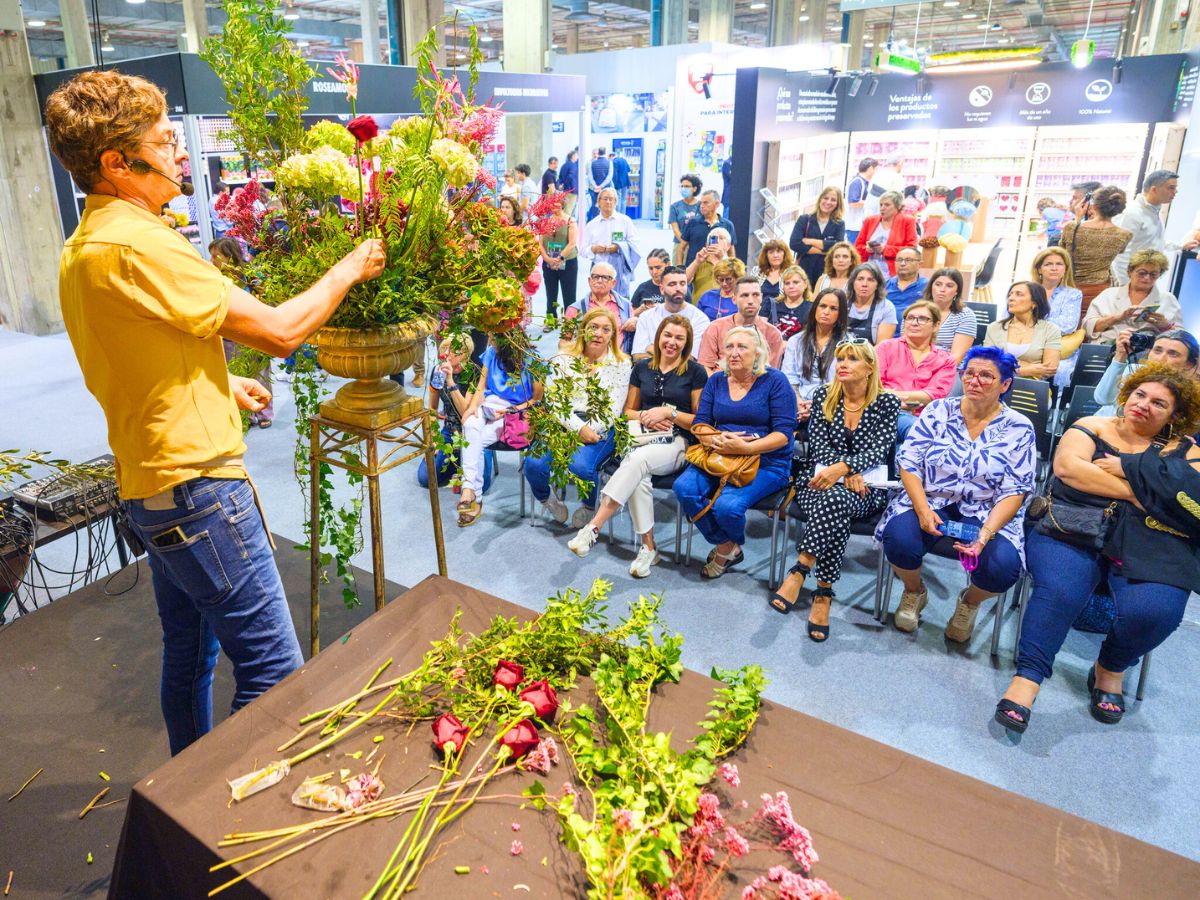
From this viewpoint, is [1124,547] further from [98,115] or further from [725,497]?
[98,115]

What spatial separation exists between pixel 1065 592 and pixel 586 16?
20.8 m

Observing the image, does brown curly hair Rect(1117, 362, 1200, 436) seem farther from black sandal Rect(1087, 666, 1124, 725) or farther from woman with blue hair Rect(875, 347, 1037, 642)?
black sandal Rect(1087, 666, 1124, 725)

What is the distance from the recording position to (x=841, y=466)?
3.57 m

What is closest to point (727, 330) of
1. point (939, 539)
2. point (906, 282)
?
point (906, 282)

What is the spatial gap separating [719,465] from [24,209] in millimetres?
7886

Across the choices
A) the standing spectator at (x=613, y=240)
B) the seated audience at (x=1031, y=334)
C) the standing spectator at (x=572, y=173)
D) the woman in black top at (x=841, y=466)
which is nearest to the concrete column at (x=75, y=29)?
the standing spectator at (x=572, y=173)

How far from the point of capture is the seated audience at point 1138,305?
4.66m

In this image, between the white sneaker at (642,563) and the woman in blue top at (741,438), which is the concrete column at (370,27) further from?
the white sneaker at (642,563)

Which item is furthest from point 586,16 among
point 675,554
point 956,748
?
point 956,748

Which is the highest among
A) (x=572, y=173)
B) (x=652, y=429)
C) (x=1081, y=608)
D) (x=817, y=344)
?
(x=572, y=173)

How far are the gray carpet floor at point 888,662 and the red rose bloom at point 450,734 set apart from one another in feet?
1.97

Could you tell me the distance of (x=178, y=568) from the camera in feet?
5.40

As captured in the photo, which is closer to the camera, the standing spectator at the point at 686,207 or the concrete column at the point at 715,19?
the standing spectator at the point at 686,207

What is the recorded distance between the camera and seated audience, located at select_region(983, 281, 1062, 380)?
179 inches
